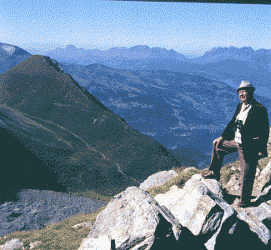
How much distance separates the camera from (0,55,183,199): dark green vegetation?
48188 millimetres

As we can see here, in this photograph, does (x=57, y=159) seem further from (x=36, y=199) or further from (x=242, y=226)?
(x=242, y=226)

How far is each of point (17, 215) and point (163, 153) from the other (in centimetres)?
6246

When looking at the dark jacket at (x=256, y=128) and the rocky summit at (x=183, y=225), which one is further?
the dark jacket at (x=256, y=128)

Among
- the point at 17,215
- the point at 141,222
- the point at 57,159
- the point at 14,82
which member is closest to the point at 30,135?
the point at 57,159

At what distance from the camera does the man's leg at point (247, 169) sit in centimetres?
702

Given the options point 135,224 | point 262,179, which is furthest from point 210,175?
point 135,224

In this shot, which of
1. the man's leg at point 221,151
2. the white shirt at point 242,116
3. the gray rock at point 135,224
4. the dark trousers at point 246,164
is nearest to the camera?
the gray rock at point 135,224

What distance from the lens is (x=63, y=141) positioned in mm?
70250

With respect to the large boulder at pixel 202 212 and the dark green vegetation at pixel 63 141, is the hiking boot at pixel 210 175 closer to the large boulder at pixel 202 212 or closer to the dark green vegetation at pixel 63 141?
the large boulder at pixel 202 212

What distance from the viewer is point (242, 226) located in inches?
229

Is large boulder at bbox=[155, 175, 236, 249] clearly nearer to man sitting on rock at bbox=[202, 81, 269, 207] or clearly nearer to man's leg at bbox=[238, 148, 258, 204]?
man's leg at bbox=[238, 148, 258, 204]

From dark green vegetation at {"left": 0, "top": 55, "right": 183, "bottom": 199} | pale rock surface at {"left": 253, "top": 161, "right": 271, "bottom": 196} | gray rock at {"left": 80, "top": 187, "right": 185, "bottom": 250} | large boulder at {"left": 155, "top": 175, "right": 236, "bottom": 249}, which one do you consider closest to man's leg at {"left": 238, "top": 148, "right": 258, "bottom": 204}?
large boulder at {"left": 155, "top": 175, "right": 236, "bottom": 249}

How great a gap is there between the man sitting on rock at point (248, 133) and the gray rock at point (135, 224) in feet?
11.1

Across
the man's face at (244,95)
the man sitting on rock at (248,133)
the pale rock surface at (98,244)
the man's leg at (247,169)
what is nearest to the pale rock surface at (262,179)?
the man's leg at (247,169)
